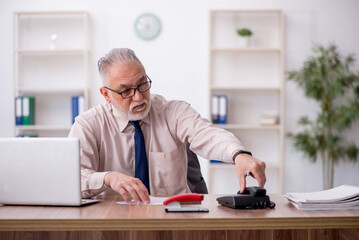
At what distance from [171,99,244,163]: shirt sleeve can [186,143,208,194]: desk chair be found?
8.0 inches

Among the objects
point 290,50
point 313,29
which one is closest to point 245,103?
point 290,50

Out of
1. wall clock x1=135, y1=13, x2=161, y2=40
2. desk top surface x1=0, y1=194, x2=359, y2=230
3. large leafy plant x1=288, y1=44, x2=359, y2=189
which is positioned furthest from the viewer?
wall clock x1=135, y1=13, x2=161, y2=40

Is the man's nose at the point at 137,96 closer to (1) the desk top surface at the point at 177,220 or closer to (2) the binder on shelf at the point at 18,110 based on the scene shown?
(1) the desk top surface at the point at 177,220

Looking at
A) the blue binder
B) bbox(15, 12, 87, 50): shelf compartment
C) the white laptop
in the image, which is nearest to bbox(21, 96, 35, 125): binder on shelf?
the blue binder

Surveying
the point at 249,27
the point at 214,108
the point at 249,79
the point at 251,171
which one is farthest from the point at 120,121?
the point at 249,27

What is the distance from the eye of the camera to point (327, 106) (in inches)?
199

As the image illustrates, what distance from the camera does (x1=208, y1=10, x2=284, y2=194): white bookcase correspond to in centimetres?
532

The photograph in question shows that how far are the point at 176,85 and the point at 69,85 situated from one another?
1209 millimetres

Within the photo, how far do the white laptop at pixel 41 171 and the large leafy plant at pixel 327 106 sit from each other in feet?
12.0

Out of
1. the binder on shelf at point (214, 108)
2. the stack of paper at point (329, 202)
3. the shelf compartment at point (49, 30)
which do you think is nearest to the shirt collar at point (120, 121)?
the stack of paper at point (329, 202)

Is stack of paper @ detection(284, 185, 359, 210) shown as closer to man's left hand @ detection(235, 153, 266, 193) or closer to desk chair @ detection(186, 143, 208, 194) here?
man's left hand @ detection(235, 153, 266, 193)

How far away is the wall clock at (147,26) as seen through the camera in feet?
17.3

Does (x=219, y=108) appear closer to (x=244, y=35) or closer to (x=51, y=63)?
(x=244, y=35)

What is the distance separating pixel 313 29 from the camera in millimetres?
5285
